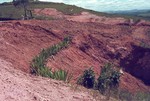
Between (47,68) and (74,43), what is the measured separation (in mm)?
10636

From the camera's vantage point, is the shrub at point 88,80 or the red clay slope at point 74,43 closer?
the shrub at point 88,80

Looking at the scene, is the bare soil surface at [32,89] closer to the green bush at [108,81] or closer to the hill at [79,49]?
the hill at [79,49]

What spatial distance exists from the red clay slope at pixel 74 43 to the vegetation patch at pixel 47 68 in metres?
0.40

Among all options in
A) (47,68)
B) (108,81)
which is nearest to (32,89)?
(47,68)

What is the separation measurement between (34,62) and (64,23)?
13976 mm

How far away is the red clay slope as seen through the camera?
23375mm

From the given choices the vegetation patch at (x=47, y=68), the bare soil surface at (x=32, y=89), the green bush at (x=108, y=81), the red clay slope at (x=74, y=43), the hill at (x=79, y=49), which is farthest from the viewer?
the red clay slope at (x=74, y=43)

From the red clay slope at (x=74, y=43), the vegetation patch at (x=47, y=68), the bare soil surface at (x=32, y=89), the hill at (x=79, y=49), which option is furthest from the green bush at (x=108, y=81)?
the bare soil surface at (x=32, y=89)

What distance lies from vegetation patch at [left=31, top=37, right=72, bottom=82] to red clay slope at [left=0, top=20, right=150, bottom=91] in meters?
0.40

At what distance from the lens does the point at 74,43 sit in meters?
29.5

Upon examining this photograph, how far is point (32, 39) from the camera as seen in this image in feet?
89.4

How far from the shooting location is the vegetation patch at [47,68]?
1803 cm

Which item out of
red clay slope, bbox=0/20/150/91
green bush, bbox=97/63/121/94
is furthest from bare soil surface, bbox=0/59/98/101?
red clay slope, bbox=0/20/150/91

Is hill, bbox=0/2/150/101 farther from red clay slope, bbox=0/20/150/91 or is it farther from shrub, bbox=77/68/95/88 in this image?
shrub, bbox=77/68/95/88
